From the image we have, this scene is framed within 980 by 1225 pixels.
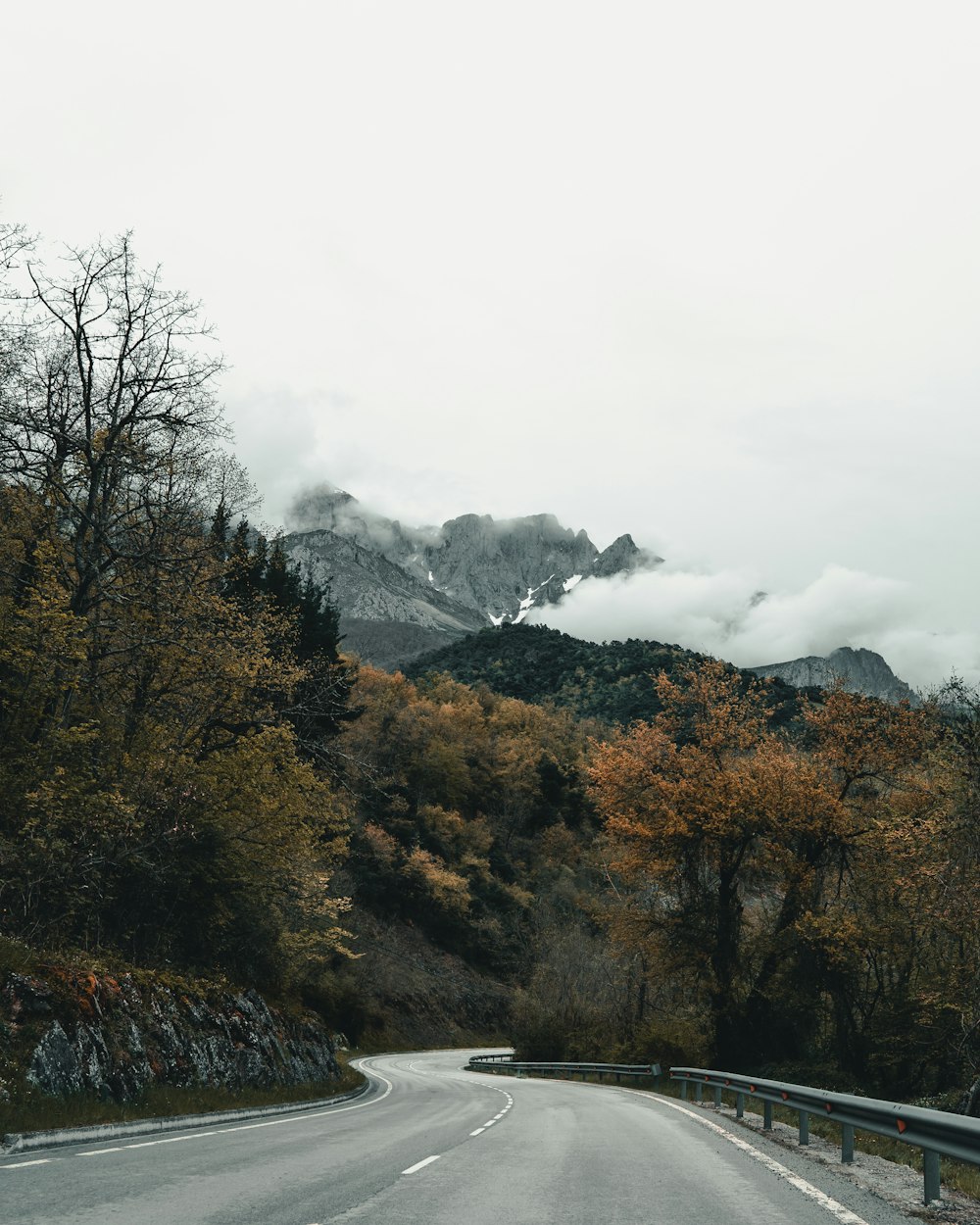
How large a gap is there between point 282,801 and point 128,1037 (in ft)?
28.0

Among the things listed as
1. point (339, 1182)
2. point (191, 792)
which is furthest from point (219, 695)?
point (339, 1182)

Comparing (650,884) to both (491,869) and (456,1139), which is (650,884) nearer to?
(456,1139)

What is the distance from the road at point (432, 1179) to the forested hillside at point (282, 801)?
4.58m

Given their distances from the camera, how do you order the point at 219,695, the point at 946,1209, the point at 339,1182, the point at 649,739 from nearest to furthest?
the point at 946,1209, the point at 339,1182, the point at 219,695, the point at 649,739

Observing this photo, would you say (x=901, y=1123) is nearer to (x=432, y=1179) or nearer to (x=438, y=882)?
(x=432, y=1179)

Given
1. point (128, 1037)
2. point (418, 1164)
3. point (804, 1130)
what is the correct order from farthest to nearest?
point (128, 1037) < point (804, 1130) < point (418, 1164)

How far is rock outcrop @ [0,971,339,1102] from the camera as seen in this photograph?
13031mm

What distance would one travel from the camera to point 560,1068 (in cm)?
4194

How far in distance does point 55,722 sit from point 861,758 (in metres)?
22.4

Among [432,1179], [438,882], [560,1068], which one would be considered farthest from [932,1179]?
[438,882]

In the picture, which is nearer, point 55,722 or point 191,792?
point 55,722

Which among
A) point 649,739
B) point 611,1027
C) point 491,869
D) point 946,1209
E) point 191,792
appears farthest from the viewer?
point 491,869

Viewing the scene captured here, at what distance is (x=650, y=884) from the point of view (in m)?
33.2

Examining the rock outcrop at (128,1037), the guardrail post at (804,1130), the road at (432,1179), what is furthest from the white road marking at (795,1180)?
the rock outcrop at (128,1037)
